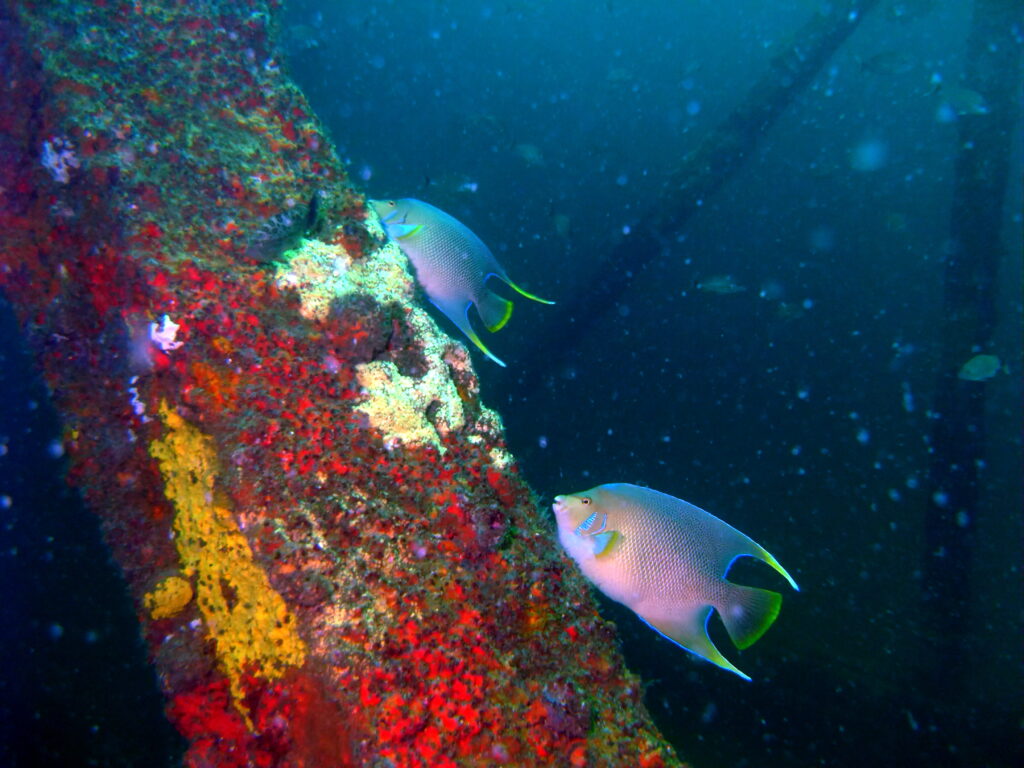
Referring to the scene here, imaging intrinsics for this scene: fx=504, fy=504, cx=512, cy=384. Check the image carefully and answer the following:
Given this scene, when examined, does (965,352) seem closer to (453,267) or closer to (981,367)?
(981,367)

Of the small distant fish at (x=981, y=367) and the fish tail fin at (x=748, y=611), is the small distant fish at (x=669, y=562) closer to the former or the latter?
the fish tail fin at (x=748, y=611)

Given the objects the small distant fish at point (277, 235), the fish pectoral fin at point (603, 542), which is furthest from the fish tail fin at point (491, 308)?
the fish pectoral fin at point (603, 542)

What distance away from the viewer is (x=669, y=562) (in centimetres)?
211

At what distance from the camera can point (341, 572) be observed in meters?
1.73

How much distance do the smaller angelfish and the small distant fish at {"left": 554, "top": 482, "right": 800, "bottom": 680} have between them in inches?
41.9

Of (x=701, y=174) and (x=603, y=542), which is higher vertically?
(x=603, y=542)

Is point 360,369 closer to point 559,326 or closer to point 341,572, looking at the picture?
point 341,572

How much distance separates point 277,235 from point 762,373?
2066cm

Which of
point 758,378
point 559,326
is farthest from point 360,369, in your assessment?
point 758,378

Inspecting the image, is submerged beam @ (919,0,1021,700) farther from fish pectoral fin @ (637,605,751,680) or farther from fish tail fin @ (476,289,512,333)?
fish tail fin @ (476,289,512,333)

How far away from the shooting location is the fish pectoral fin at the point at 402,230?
2.77 m

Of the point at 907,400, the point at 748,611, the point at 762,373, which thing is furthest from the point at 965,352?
the point at 907,400

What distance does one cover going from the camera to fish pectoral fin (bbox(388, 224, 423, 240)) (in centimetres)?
277

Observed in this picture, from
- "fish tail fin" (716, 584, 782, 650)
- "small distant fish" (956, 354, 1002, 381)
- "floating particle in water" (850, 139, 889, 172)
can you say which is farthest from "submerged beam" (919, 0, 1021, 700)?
"floating particle in water" (850, 139, 889, 172)
